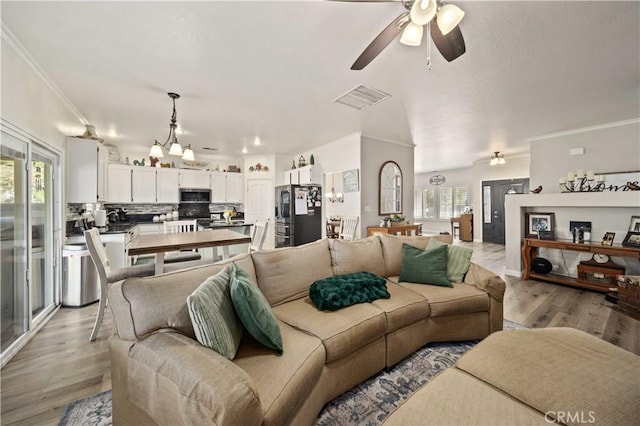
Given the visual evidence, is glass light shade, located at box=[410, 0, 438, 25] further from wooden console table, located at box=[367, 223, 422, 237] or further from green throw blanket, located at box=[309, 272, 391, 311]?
wooden console table, located at box=[367, 223, 422, 237]

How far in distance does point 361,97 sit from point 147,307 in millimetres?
3001

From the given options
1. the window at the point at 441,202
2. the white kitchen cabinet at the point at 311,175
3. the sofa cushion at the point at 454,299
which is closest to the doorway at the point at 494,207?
the window at the point at 441,202

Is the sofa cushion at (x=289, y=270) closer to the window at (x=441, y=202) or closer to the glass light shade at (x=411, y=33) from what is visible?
the glass light shade at (x=411, y=33)

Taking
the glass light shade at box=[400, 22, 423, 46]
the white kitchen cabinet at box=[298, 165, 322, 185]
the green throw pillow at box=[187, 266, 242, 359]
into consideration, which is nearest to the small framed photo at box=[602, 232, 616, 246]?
the glass light shade at box=[400, 22, 423, 46]

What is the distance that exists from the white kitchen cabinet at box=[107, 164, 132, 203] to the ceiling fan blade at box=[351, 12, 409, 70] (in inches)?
224

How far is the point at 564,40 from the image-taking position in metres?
2.06

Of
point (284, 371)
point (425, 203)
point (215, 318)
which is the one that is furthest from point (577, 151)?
point (425, 203)

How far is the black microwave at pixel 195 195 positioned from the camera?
6089 millimetres

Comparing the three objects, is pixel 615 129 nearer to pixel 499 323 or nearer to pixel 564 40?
pixel 564 40

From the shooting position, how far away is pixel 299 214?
555 cm

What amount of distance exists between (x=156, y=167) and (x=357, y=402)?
6200mm

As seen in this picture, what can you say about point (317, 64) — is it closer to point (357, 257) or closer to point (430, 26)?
point (430, 26)

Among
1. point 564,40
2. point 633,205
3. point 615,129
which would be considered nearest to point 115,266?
point 564,40

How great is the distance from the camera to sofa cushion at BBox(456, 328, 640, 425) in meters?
0.98
